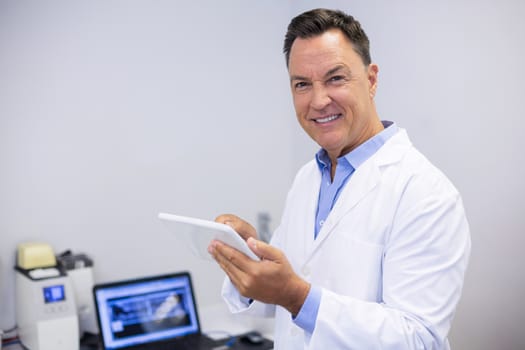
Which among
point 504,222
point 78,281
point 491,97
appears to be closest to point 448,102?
point 491,97

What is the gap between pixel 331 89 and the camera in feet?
4.09

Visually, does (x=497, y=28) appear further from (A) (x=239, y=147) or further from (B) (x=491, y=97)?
(A) (x=239, y=147)

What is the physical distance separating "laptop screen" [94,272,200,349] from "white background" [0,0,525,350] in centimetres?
22

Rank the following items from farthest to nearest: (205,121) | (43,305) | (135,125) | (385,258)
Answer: (205,121), (135,125), (43,305), (385,258)

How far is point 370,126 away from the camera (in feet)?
4.33

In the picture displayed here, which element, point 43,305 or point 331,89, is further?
point 43,305

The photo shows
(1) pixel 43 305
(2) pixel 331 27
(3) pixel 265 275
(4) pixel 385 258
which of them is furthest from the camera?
(1) pixel 43 305

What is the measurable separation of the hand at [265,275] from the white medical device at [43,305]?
97cm

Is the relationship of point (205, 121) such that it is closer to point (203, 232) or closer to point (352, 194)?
point (352, 194)

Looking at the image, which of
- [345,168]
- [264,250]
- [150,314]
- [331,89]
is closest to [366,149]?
[345,168]

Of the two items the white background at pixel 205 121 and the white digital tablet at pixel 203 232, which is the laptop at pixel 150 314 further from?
the white digital tablet at pixel 203 232

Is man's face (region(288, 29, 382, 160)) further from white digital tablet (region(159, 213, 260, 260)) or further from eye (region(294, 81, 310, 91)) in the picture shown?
white digital tablet (region(159, 213, 260, 260))

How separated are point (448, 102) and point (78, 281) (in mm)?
1438

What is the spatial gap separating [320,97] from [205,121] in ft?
3.94
